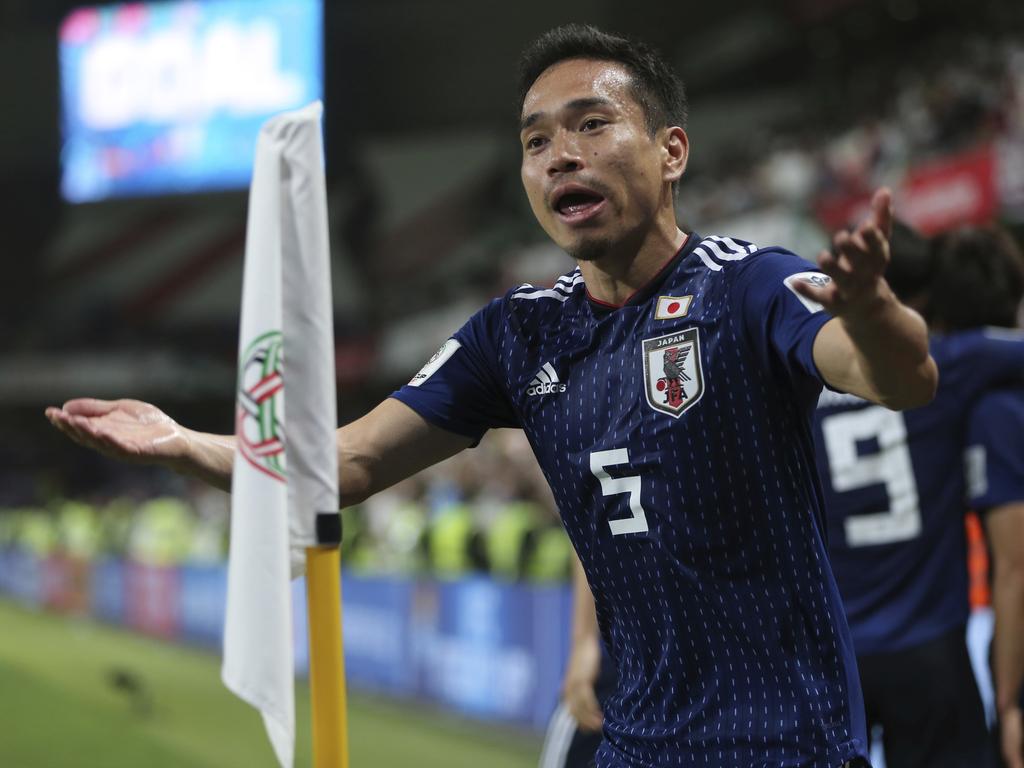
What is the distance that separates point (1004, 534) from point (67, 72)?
103 feet

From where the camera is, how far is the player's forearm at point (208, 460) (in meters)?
2.42

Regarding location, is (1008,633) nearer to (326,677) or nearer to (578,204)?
(578,204)

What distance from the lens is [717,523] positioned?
227 cm

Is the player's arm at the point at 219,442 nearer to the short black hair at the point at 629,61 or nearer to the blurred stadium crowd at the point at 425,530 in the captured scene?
the short black hair at the point at 629,61

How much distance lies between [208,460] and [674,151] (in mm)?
974

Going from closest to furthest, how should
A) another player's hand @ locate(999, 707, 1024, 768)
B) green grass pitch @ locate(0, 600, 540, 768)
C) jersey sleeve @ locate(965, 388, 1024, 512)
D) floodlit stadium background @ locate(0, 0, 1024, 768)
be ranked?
jersey sleeve @ locate(965, 388, 1024, 512) < another player's hand @ locate(999, 707, 1024, 768) < green grass pitch @ locate(0, 600, 540, 768) < floodlit stadium background @ locate(0, 0, 1024, 768)

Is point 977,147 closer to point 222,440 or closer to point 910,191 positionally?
point 910,191

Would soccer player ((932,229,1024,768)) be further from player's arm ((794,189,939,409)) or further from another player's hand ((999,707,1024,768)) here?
player's arm ((794,189,939,409))

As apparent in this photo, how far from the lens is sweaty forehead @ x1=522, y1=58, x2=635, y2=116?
246 centimetres

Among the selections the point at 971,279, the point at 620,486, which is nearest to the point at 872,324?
the point at 620,486

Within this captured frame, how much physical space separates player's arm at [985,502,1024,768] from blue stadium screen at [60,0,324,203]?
2737 cm

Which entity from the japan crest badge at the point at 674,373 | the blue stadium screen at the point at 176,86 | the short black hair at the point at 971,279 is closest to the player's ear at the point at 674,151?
the japan crest badge at the point at 674,373

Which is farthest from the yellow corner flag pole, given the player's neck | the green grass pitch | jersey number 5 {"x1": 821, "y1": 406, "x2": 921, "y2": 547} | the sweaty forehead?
the green grass pitch

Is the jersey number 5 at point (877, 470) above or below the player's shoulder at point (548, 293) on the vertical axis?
below
